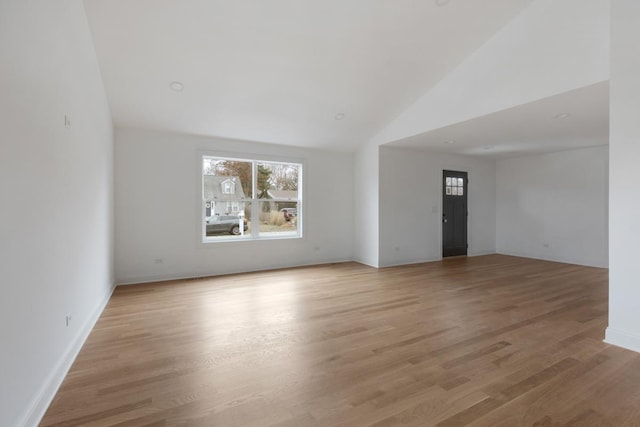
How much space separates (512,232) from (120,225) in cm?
840

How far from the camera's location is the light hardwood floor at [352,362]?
1.76 metres

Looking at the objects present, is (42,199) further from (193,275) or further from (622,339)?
(622,339)

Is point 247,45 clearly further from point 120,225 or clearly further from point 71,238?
point 120,225

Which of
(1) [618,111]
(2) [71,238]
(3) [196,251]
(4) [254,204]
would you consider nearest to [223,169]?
(4) [254,204]

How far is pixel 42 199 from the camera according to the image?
1.87 m

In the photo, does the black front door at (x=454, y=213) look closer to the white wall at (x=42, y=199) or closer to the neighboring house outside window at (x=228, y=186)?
the neighboring house outside window at (x=228, y=186)

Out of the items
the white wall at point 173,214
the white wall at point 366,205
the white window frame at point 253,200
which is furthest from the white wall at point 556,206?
the white window frame at point 253,200

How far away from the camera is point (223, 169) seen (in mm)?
5543

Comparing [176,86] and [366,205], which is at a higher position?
[176,86]

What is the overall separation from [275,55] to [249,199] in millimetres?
2810

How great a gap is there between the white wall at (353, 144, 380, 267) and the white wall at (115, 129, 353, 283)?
3.43 feet

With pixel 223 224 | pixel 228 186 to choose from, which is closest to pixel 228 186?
pixel 228 186

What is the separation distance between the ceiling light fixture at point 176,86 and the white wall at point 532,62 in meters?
3.71

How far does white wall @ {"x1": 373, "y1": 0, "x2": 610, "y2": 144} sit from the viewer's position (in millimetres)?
3021
